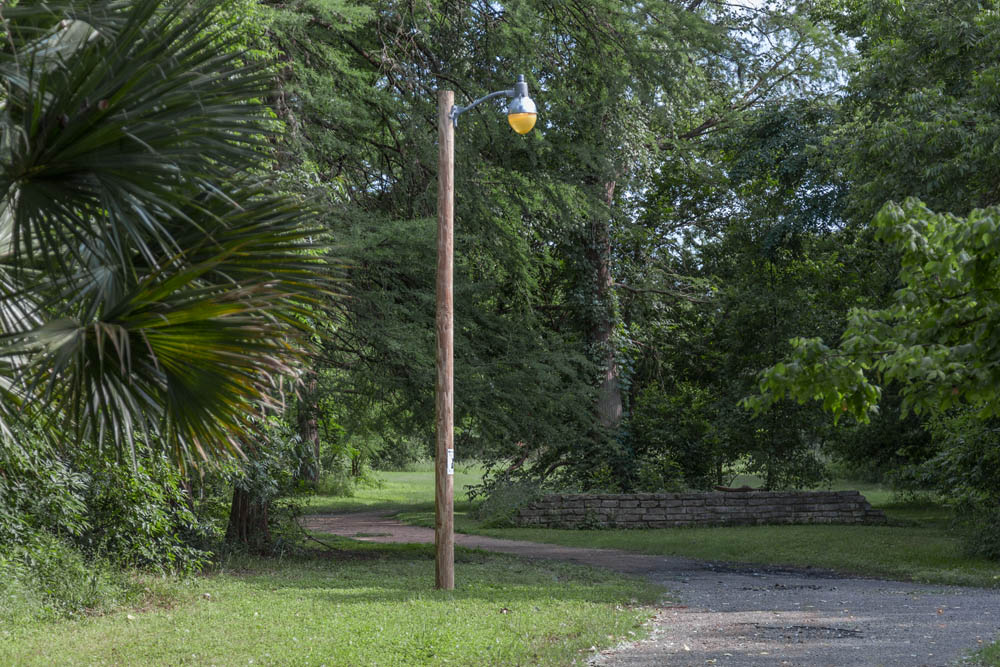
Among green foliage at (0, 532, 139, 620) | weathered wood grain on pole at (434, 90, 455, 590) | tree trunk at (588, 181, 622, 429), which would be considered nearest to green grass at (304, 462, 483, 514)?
tree trunk at (588, 181, 622, 429)

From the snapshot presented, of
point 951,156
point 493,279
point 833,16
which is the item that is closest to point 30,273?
point 493,279

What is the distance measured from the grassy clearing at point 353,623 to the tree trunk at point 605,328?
440 inches

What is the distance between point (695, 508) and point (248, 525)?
36.0 feet

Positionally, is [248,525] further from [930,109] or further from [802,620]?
[930,109]

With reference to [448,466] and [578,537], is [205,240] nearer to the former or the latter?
[448,466]

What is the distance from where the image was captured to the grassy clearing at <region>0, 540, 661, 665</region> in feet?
25.0

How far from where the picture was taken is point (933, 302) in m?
5.91

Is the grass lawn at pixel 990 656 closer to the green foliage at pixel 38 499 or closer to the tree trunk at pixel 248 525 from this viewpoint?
the green foliage at pixel 38 499

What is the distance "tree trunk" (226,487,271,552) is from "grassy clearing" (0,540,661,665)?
7.20 ft

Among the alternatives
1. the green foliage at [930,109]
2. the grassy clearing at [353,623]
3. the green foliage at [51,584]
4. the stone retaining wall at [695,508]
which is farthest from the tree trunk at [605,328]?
the green foliage at [51,584]

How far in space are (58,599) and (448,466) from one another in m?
4.28

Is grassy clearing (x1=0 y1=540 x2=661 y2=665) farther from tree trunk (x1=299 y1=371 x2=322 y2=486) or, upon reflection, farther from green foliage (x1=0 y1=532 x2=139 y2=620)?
tree trunk (x1=299 y1=371 x2=322 y2=486)

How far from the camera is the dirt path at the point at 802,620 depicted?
8039 millimetres

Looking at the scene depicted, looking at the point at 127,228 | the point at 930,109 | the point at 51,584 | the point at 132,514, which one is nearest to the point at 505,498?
the point at 132,514
